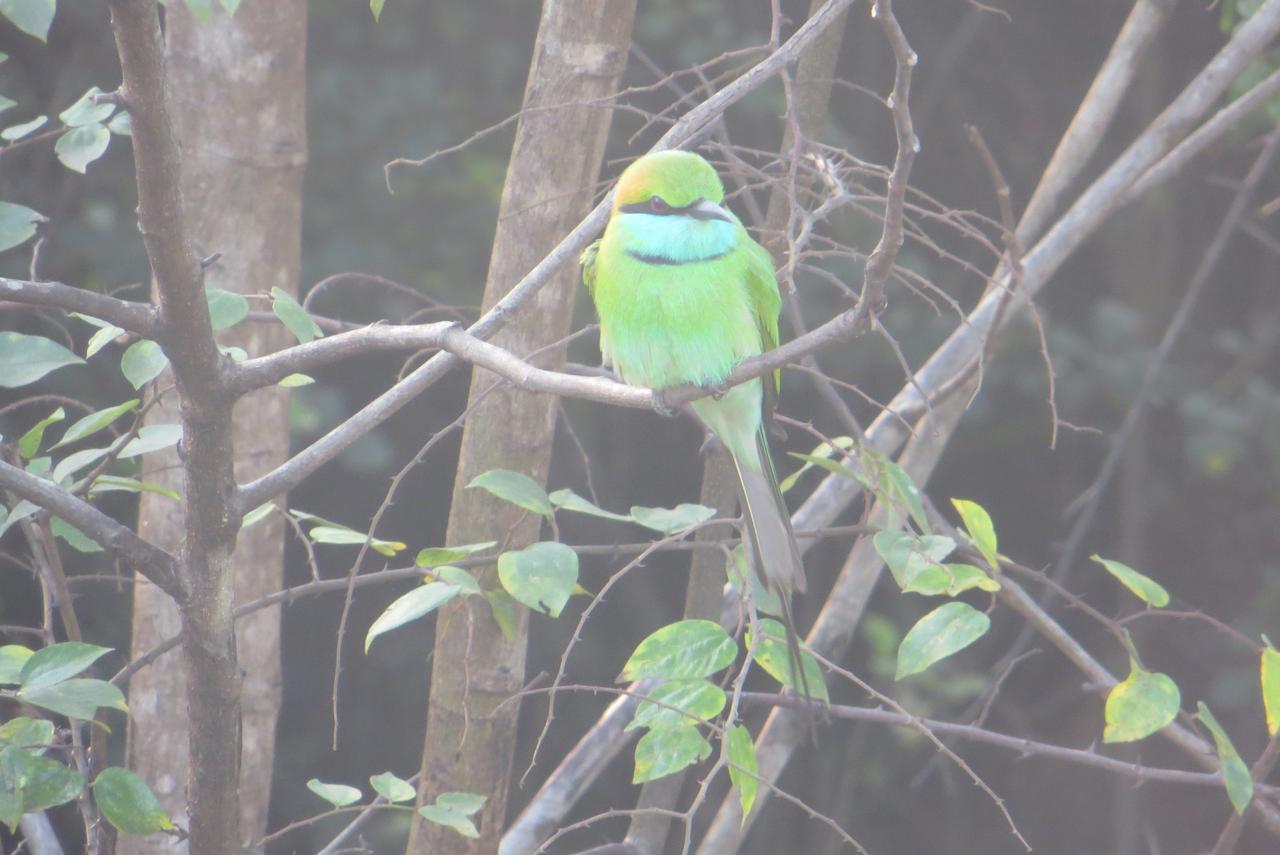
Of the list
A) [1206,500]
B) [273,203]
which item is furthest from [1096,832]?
[273,203]

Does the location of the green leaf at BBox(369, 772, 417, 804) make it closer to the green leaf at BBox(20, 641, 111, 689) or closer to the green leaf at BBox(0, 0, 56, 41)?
the green leaf at BBox(20, 641, 111, 689)

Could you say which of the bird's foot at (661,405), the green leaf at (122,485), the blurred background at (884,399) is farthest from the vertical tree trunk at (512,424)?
the blurred background at (884,399)

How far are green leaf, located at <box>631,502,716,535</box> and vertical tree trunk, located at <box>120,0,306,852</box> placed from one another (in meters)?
0.73

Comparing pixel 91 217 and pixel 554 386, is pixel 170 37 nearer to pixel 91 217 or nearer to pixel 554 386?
pixel 554 386

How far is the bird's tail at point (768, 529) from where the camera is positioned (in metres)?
1.71

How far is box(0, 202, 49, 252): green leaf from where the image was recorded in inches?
57.0

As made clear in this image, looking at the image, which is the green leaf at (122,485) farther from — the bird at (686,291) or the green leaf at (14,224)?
the bird at (686,291)

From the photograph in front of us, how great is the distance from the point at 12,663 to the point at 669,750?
693 mm

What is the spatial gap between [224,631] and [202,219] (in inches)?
33.2

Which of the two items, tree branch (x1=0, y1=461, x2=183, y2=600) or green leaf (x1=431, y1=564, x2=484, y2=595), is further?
green leaf (x1=431, y1=564, x2=484, y2=595)

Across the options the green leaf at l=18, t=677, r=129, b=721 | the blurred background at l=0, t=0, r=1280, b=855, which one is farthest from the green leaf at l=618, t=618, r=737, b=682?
the blurred background at l=0, t=0, r=1280, b=855

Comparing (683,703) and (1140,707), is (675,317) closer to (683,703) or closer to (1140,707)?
(683,703)

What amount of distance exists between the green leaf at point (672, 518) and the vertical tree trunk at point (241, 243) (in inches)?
28.7

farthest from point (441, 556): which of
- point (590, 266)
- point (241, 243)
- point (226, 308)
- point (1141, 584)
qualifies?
point (1141, 584)
